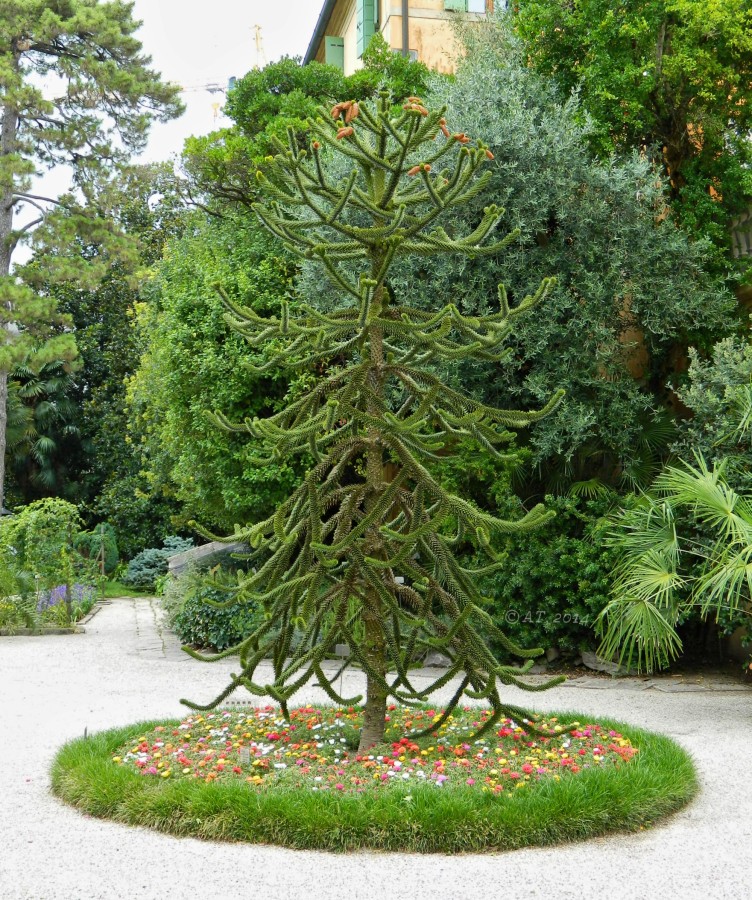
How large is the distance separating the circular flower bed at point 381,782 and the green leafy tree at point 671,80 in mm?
7277

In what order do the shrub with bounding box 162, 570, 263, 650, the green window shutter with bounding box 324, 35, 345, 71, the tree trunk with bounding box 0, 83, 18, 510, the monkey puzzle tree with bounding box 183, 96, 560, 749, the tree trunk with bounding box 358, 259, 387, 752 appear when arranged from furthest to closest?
the green window shutter with bounding box 324, 35, 345, 71 < the tree trunk with bounding box 0, 83, 18, 510 < the shrub with bounding box 162, 570, 263, 650 < the tree trunk with bounding box 358, 259, 387, 752 < the monkey puzzle tree with bounding box 183, 96, 560, 749

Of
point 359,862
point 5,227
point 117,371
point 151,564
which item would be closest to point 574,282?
point 359,862

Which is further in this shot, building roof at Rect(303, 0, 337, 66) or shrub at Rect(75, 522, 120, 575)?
shrub at Rect(75, 522, 120, 575)

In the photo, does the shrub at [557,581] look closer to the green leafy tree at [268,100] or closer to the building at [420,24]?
the green leafy tree at [268,100]

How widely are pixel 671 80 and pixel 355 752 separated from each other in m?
9.08

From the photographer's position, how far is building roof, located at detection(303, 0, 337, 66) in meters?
19.8

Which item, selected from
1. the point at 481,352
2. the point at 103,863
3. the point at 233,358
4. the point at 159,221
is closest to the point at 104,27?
the point at 159,221

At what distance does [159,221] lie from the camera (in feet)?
83.8

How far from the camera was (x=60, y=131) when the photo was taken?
2044cm

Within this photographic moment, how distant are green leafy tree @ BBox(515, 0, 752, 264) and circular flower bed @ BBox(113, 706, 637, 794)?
23.4ft

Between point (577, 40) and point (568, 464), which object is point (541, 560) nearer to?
point (568, 464)

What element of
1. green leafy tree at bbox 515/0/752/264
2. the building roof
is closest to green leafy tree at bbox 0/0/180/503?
the building roof

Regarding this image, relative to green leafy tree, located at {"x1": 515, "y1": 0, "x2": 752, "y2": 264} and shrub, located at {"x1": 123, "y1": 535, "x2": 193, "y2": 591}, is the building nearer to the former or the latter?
green leafy tree, located at {"x1": 515, "y1": 0, "x2": 752, "y2": 264}

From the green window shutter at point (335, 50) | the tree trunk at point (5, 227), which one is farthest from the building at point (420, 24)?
the tree trunk at point (5, 227)
